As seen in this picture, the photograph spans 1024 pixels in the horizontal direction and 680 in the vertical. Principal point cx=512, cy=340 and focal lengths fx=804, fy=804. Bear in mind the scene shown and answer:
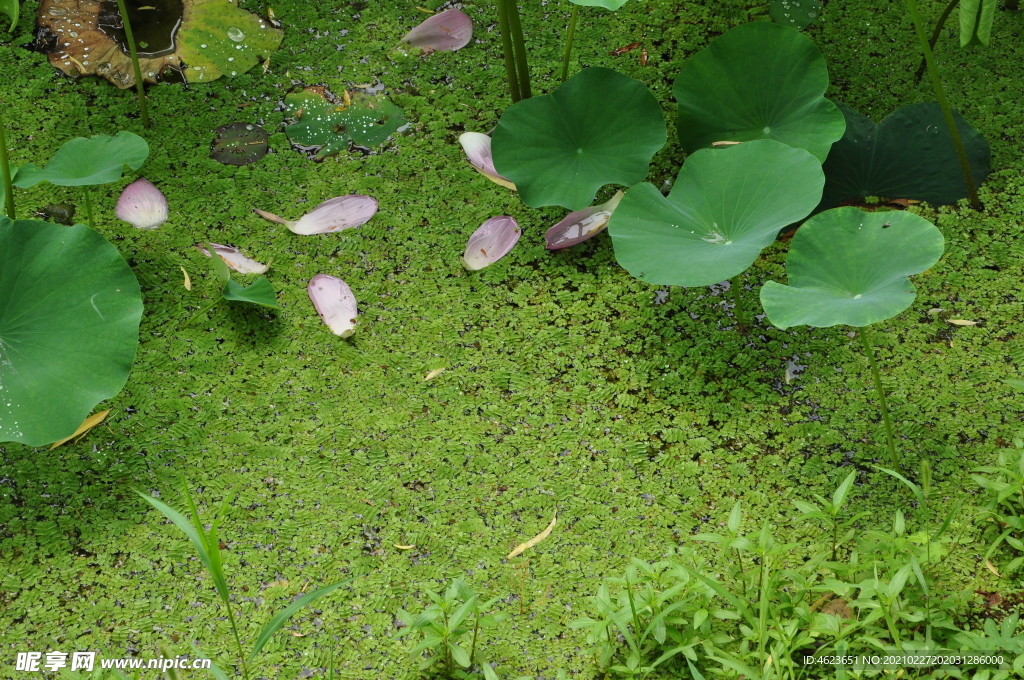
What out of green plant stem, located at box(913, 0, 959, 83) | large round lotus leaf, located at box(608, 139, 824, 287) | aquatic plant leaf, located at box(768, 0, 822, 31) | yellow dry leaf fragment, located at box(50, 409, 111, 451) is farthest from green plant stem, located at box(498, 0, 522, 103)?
yellow dry leaf fragment, located at box(50, 409, 111, 451)

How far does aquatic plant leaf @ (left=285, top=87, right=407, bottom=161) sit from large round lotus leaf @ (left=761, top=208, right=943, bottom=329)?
0.79 meters

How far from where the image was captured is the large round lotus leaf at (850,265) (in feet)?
3.23

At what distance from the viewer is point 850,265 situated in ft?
3.47

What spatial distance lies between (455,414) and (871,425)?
59cm

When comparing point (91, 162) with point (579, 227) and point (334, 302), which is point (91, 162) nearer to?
point (334, 302)

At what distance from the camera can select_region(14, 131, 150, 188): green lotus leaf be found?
1229mm

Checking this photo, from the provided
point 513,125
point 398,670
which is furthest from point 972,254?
point 398,670

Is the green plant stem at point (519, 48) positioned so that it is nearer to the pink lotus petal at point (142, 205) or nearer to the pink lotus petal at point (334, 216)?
the pink lotus petal at point (334, 216)

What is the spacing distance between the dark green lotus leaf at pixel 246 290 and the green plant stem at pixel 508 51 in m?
0.58

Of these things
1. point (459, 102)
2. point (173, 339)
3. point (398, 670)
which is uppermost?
point (459, 102)

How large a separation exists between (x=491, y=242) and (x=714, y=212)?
38 centimetres

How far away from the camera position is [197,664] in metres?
0.95

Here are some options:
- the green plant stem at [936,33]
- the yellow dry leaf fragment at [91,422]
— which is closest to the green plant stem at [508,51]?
the green plant stem at [936,33]

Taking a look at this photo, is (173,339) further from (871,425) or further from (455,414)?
(871,425)
